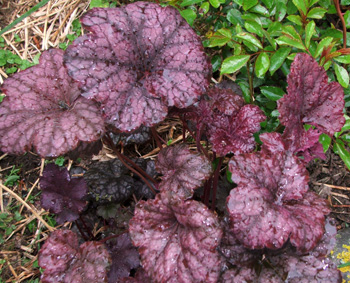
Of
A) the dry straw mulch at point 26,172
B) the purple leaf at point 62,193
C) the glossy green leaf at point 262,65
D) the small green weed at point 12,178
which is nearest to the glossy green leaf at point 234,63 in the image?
the glossy green leaf at point 262,65

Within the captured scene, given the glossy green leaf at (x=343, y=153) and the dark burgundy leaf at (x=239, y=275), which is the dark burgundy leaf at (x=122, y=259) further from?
the glossy green leaf at (x=343, y=153)

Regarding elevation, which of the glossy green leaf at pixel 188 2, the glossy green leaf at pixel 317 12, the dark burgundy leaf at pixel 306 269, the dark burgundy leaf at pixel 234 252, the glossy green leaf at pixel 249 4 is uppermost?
the glossy green leaf at pixel 188 2

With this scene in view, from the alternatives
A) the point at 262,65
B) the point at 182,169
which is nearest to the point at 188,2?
the point at 262,65

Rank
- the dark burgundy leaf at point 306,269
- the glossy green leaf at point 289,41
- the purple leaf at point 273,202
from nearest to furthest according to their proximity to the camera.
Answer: the purple leaf at point 273,202, the dark burgundy leaf at point 306,269, the glossy green leaf at point 289,41

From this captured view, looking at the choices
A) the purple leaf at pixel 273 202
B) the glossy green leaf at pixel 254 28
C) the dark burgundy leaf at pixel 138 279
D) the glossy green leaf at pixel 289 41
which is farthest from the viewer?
the glossy green leaf at pixel 254 28

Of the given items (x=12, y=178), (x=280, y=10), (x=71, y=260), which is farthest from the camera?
(x=12, y=178)

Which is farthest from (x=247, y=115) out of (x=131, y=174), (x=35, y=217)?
(x=35, y=217)

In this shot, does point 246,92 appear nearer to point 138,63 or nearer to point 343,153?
point 343,153
